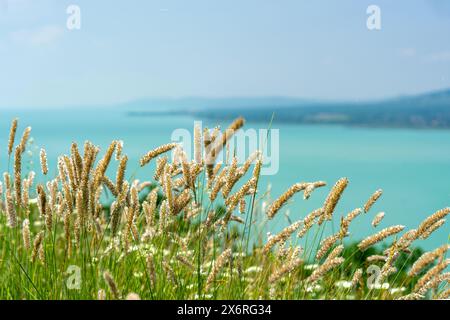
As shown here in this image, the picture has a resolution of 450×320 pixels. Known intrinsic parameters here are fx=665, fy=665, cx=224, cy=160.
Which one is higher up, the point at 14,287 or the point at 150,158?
the point at 150,158

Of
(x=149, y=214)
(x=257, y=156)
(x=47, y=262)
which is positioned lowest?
(x=47, y=262)

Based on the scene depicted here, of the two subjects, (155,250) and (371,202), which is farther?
(155,250)

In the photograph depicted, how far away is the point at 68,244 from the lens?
3.38 metres

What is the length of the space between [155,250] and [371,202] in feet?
4.22

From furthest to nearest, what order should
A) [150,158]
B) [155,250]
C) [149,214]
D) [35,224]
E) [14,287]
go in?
1. [35,224]
2. [155,250]
3. [14,287]
4. [149,214]
5. [150,158]
